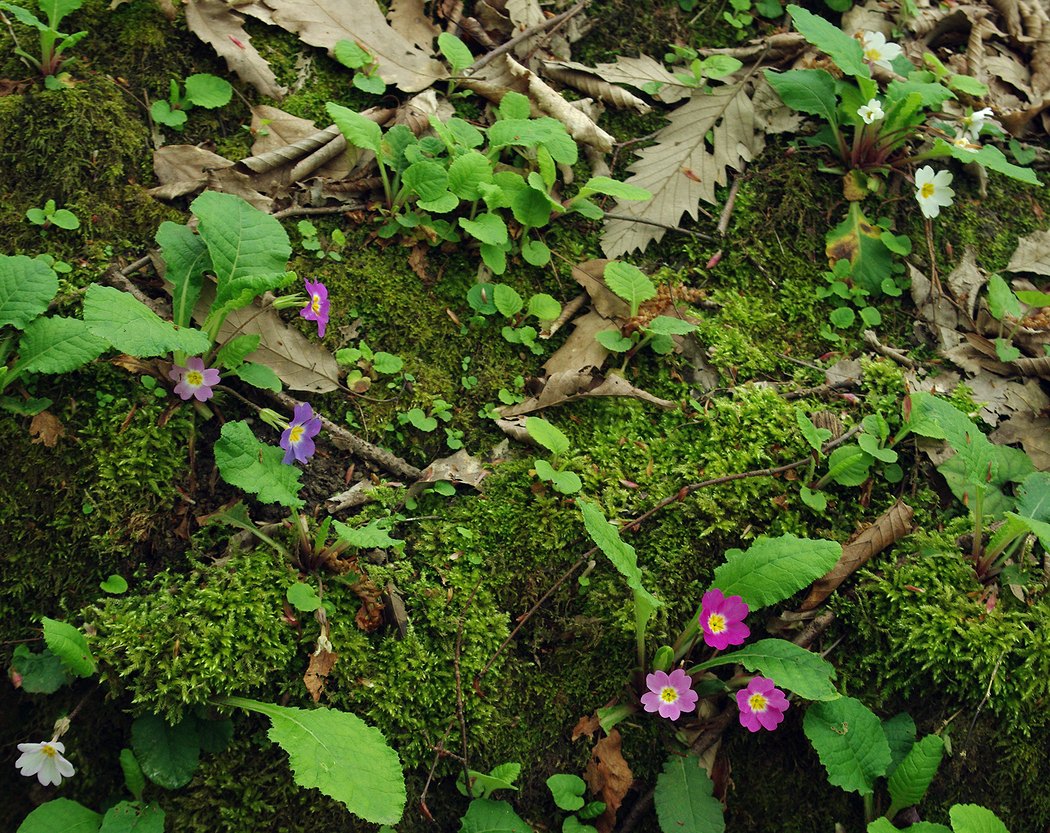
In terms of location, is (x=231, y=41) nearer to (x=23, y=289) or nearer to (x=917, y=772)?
(x=23, y=289)

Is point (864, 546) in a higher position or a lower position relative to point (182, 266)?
lower

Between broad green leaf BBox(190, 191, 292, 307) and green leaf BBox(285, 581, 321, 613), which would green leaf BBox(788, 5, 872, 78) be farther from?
green leaf BBox(285, 581, 321, 613)

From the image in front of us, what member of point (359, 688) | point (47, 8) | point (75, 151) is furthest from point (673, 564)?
point (47, 8)

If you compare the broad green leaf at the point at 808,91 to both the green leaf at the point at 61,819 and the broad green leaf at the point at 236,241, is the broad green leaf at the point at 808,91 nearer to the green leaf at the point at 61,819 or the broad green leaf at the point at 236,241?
the broad green leaf at the point at 236,241

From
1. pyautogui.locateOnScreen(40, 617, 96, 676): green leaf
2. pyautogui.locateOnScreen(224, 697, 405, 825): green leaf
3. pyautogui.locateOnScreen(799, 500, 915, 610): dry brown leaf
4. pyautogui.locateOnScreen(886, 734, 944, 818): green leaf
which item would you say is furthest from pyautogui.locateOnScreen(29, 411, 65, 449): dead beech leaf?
pyautogui.locateOnScreen(886, 734, 944, 818): green leaf

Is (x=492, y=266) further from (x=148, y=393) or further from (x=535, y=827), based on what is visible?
(x=535, y=827)

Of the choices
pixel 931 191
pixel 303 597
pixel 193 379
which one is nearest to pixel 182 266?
pixel 193 379

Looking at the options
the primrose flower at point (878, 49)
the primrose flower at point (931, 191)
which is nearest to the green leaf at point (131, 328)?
the primrose flower at point (931, 191)
